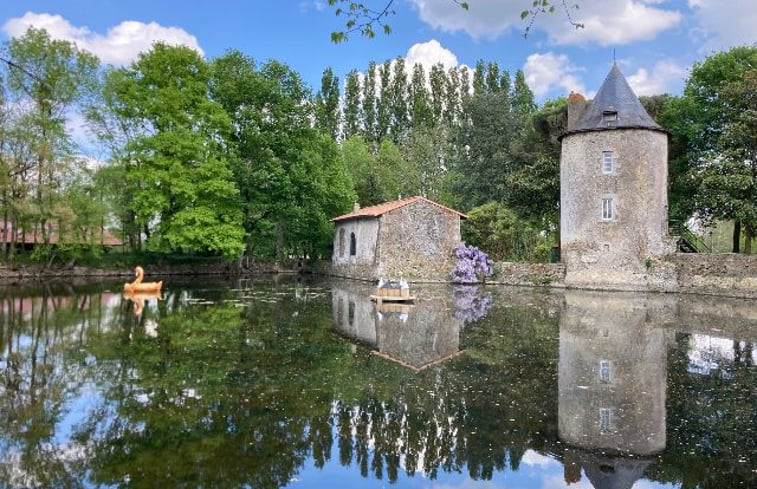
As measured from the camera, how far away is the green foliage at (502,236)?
34844mm

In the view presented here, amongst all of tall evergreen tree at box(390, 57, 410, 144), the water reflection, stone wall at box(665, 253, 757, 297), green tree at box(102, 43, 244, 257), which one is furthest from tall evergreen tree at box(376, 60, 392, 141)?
the water reflection

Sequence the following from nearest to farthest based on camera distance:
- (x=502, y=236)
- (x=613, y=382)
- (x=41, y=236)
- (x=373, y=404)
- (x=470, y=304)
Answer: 1. (x=373, y=404)
2. (x=613, y=382)
3. (x=470, y=304)
4. (x=41, y=236)
5. (x=502, y=236)

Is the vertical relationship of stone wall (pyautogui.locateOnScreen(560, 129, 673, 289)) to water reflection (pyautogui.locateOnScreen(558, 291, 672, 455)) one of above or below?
above

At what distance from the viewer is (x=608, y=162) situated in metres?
29.2

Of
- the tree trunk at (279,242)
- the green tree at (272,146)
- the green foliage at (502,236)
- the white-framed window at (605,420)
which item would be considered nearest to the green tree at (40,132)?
the green tree at (272,146)

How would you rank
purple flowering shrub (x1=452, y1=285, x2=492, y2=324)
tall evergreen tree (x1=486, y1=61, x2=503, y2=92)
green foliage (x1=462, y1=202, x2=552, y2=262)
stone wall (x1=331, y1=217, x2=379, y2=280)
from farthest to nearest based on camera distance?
tall evergreen tree (x1=486, y1=61, x2=503, y2=92)
green foliage (x1=462, y1=202, x2=552, y2=262)
stone wall (x1=331, y1=217, x2=379, y2=280)
purple flowering shrub (x1=452, y1=285, x2=492, y2=324)

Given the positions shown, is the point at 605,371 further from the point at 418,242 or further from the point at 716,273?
the point at 418,242

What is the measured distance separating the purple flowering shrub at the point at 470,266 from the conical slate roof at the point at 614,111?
8.17 meters

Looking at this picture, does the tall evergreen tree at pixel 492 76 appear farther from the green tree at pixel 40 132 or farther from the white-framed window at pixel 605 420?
the white-framed window at pixel 605 420

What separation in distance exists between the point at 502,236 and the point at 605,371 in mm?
25360

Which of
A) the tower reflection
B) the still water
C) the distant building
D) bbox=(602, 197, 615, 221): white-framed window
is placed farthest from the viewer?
the distant building

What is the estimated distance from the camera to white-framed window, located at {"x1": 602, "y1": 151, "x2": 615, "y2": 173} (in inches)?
1147

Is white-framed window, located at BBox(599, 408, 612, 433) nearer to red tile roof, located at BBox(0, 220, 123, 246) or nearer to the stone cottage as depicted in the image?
the stone cottage

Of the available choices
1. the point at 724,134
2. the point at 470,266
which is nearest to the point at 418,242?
the point at 470,266
